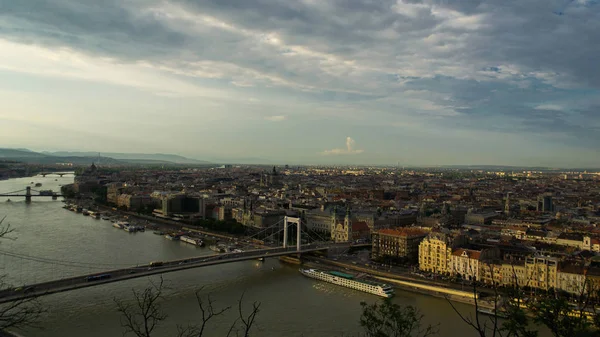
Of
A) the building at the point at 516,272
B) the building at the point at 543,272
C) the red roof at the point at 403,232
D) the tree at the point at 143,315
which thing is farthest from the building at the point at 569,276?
the tree at the point at 143,315

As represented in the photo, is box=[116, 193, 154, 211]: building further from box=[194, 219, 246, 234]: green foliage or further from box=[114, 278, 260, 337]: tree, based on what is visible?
box=[114, 278, 260, 337]: tree

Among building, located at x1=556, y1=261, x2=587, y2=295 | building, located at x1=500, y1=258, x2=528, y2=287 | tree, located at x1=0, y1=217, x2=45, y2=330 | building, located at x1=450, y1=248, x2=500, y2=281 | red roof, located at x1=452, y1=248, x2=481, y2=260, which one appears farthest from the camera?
red roof, located at x1=452, y1=248, x2=481, y2=260

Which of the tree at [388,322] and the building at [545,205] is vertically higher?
the tree at [388,322]

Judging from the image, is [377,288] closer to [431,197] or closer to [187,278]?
[187,278]

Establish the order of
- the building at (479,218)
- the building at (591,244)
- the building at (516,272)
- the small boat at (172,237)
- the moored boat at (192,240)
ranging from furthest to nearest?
the building at (479,218) < the small boat at (172,237) < the moored boat at (192,240) < the building at (591,244) < the building at (516,272)

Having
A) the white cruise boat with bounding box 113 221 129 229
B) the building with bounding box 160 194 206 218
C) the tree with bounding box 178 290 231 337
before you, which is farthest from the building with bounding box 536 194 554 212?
the tree with bounding box 178 290 231 337

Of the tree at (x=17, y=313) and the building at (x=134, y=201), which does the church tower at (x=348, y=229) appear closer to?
the tree at (x=17, y=313)
